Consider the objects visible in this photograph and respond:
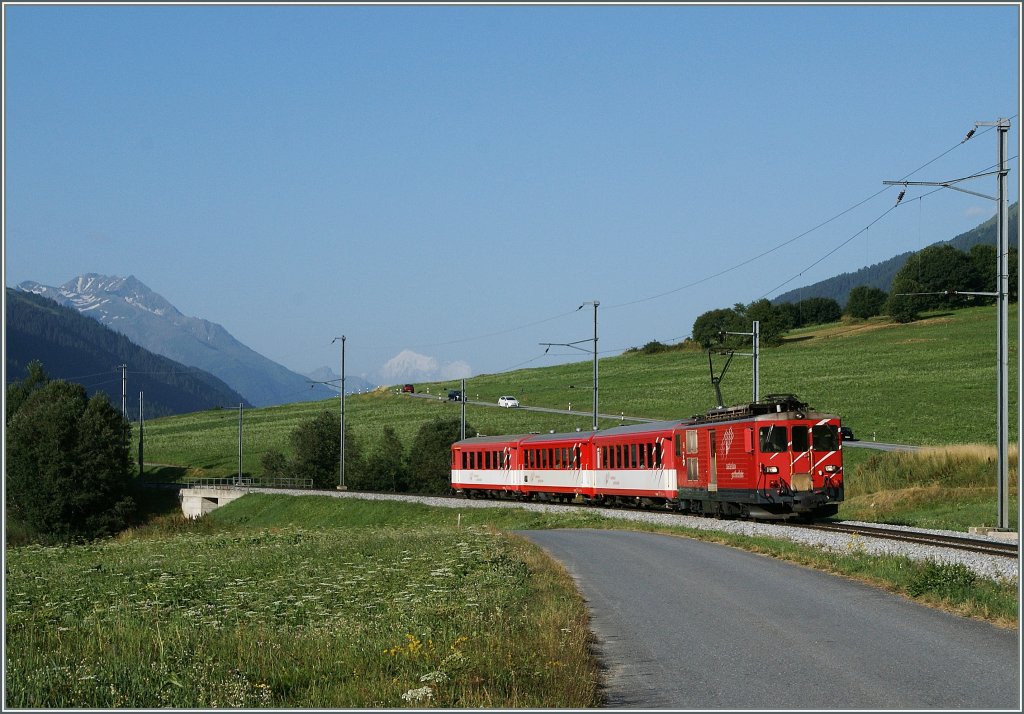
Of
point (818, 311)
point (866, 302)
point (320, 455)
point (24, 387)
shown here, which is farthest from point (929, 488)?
point (818, 311)

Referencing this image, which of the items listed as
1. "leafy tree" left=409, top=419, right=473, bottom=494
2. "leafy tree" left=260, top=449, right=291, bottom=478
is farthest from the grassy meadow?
"leafy tree" left=260, top=449, right=291, bottom=478

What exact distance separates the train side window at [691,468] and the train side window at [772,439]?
5.35m

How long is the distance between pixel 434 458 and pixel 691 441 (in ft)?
137

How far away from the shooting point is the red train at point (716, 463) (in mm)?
35094

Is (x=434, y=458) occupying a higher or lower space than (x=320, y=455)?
higher

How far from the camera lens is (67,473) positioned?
8944 centimetres

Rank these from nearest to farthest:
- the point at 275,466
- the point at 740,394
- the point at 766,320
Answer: the point at 275,466 < the point at 740,394 < the point at 766,320

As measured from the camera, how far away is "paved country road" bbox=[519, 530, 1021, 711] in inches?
451

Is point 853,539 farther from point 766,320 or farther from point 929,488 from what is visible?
point 766,320

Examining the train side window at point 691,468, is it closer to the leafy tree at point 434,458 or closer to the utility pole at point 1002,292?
the utility pole at point 1002,292

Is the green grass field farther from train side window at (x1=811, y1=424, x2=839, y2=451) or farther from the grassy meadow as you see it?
the grassy meadow

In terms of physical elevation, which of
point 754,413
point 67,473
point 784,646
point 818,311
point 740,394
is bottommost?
point 67,473

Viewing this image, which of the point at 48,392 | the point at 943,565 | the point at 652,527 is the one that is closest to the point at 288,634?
the point at 943,565

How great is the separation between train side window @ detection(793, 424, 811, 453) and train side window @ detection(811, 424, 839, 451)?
0.76 feet
